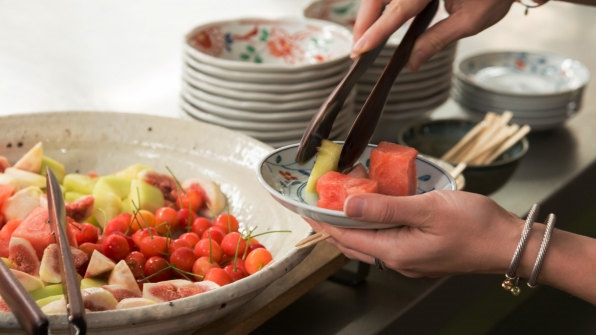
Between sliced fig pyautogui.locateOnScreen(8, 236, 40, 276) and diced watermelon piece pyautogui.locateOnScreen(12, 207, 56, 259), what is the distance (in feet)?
0.06

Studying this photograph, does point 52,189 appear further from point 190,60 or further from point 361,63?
point 190,60

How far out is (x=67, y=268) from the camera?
40.6 inches

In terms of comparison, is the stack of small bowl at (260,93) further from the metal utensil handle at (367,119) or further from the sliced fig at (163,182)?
the metal utensil handle at (367,119)

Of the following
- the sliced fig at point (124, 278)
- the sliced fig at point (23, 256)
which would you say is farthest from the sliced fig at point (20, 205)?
the sliced fig at point (124, 278)

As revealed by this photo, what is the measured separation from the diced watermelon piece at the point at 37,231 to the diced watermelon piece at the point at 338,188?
0.45 m

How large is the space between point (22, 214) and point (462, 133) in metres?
1.10

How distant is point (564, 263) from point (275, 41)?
1.02m

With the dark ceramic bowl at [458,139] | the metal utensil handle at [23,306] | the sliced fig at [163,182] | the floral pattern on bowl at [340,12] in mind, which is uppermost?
the metal utensil handle at [23,306]

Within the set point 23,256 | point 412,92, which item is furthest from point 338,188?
point 412,92

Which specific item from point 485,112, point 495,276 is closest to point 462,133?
point 485,112

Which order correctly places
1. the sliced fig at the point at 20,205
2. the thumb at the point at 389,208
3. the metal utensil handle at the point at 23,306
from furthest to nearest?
1. the sliced fig at the point at 20,205
2. the thumb at the point at 389,208
3. the metal utensil handle at the point at 23,306

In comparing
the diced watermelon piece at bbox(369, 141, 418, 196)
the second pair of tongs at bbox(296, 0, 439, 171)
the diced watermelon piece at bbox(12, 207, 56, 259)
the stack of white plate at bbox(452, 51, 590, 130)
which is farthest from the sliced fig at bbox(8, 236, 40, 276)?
the stack of white plate at bbox(452, 51, 590, 130)

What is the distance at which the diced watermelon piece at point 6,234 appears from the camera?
1335 mm

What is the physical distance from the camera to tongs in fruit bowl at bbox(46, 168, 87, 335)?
942 millimetres
